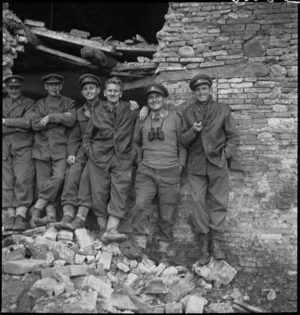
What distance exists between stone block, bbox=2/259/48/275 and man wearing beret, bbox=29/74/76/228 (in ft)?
3.08

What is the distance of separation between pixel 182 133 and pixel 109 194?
1.29m

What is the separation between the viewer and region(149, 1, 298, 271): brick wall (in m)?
5.41

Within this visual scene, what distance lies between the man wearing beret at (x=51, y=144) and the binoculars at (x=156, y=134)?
1148 mm

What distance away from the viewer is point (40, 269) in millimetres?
4496

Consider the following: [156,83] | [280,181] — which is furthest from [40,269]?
[280,181]

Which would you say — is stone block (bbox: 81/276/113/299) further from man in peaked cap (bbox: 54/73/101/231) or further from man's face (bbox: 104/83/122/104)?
man's face (bbox: 104/83/122/104)

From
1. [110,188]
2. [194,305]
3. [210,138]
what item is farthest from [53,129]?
[194,305]

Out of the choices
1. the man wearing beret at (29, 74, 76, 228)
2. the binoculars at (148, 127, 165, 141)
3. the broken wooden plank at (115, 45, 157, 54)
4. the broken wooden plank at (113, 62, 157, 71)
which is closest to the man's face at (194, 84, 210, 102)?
the binoculars at (148, 127, 165, 141)

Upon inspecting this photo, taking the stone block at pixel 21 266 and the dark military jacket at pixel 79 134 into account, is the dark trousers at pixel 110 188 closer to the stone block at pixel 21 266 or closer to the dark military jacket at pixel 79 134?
the dark military jacket at pixel 79 134

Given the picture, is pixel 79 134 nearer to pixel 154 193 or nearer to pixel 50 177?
pixel 50 177

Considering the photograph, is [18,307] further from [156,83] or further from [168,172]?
[156,83]

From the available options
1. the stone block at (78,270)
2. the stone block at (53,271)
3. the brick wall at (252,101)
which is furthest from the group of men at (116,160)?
the stone block at (53,271)

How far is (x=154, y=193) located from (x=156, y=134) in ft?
2.54

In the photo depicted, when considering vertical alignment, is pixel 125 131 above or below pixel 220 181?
above
